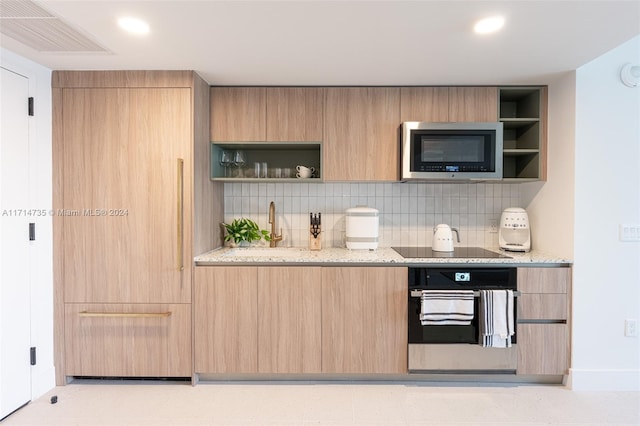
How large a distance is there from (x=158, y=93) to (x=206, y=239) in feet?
3.40

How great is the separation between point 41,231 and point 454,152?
2799 mm

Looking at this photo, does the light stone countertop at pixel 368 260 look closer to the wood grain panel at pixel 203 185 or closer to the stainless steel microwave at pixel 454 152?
the wood grain panel at pixel 203 185

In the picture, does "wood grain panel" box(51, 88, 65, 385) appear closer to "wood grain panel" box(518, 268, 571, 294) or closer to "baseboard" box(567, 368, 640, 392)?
"wood grain panel" box(518, 268, 571, 294)

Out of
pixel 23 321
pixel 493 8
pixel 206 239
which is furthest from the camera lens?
pixel 206 239

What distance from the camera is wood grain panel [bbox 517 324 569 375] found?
243 cm

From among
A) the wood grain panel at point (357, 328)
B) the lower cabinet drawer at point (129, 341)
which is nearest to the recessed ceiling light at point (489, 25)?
the wood grain panel at point (357, 328)

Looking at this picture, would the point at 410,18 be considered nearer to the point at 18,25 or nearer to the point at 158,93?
the point at 158,93

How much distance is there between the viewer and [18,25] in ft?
5.92

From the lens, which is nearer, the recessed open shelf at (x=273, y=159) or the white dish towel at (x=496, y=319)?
the white dish towel at (x=496, y=319)

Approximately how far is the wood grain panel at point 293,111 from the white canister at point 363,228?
66 cm

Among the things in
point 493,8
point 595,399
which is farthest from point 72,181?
point 595,399

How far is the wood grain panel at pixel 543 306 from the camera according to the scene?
2426 mm

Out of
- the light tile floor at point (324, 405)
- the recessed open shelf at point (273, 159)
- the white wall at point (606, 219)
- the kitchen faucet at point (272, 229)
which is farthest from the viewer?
the kitchen faucet at point (272, 229)

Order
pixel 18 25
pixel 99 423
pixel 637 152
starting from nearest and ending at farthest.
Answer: pixel 18 25 → pixel 99 423 → pixel 637 152
